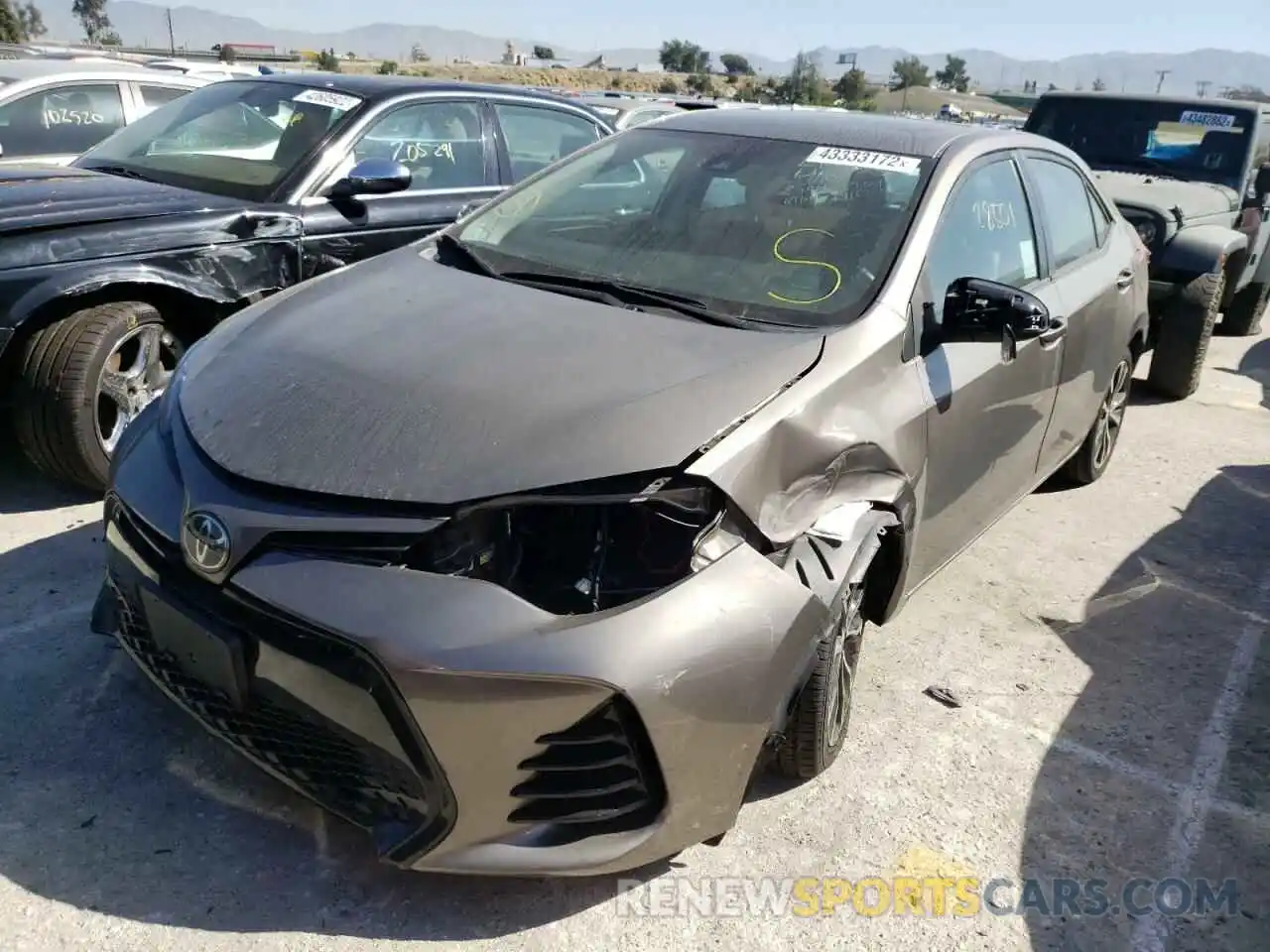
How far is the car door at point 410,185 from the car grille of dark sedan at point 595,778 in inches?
119

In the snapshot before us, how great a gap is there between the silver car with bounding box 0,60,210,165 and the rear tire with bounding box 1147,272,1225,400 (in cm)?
628

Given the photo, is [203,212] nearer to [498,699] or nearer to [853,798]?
[498,699]

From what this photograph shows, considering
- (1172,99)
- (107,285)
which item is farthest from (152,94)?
(1172,99)

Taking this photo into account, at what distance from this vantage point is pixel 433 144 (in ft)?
16.7

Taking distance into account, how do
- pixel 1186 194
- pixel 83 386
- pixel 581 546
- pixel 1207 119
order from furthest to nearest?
pixel 1207 119
pixel 1186 194
pixel 83 386
pixel 581 546

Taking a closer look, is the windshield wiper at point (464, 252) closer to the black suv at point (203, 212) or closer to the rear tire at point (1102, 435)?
the black suv at point (203, 212)

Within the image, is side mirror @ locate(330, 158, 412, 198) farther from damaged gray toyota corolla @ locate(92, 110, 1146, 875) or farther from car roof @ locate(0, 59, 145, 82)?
car roof @ locate(0, 59, 145, 82)

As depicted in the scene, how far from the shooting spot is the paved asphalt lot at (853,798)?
7.25 feet

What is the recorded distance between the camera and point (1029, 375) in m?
3.50

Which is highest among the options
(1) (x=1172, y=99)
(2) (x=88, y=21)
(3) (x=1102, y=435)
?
(2) (x=88, y=21)

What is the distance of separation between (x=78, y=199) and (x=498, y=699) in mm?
3101

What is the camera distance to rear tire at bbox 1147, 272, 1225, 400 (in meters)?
6.25

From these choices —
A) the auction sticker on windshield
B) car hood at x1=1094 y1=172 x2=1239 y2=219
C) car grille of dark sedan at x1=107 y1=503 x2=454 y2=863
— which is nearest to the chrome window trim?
the auction sticker on windshield

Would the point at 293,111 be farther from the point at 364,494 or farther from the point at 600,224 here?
the point at 364,494
